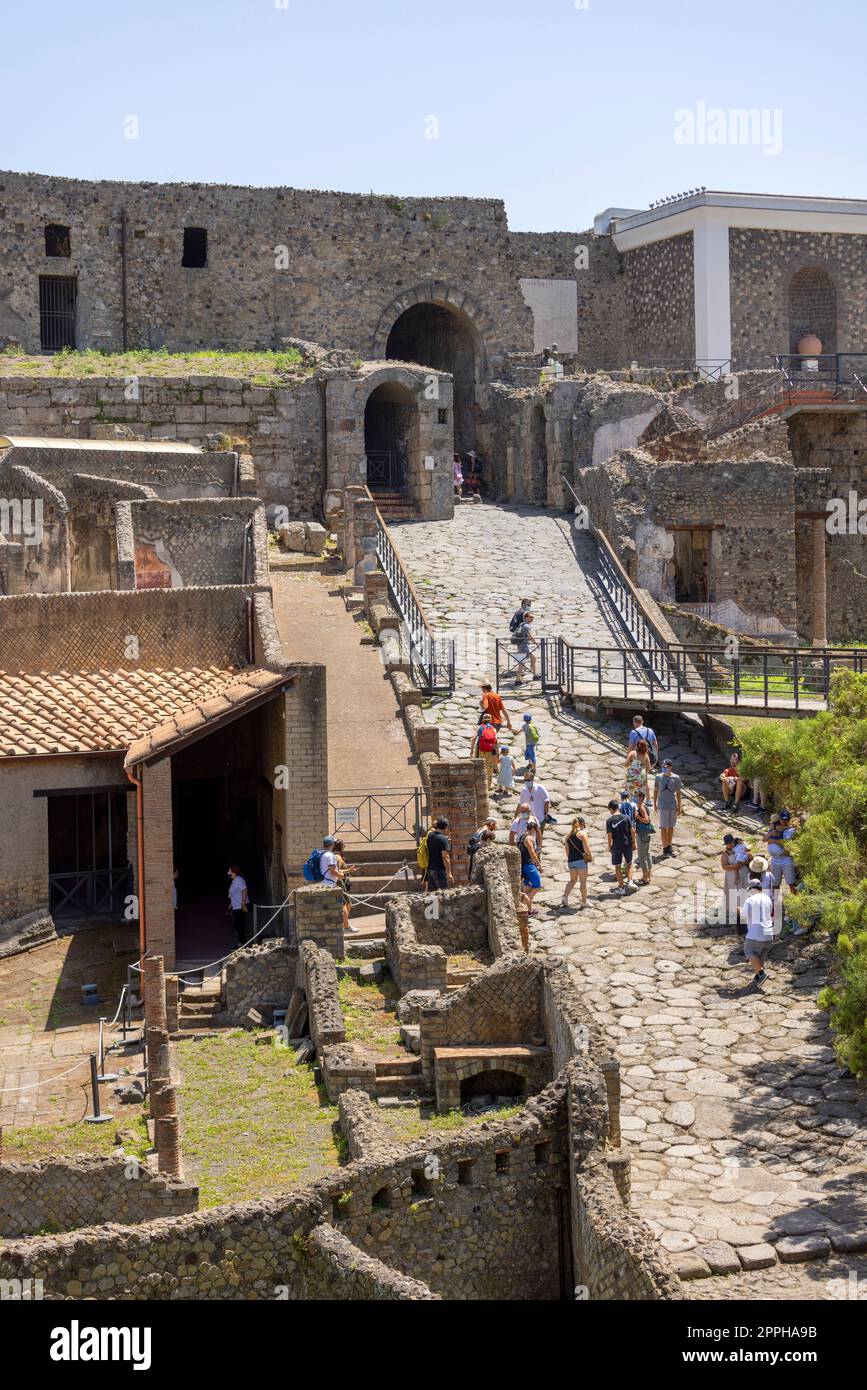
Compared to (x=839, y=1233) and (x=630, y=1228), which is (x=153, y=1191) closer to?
(x=630, y=1228)

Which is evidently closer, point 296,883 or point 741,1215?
point 741,1215

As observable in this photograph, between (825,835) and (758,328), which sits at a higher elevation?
(758,328)

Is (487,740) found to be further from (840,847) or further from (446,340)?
(446,340)

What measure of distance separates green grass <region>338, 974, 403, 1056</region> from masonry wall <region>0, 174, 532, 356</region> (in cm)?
2390

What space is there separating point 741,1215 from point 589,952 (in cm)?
521

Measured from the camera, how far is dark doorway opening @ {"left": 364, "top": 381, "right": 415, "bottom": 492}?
36062mm

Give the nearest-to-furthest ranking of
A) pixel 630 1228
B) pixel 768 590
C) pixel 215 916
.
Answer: pixel 630 1228 < pixel 215 916 < pixel 768 590

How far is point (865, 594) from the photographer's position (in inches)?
1508

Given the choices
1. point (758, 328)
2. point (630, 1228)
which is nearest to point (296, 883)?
point (630, 1228)

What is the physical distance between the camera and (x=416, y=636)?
87.8ft

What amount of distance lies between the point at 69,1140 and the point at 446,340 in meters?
30.3

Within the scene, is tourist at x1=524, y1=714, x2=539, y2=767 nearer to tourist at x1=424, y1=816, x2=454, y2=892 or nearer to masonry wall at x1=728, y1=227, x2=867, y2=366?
tourist at x1=424, y1=816, x2=454, y2=892

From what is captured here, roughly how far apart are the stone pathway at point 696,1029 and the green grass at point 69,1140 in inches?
153

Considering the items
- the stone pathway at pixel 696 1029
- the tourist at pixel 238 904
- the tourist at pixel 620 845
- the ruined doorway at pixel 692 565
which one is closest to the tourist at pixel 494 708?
the stone pathway at pixel 696 1029
